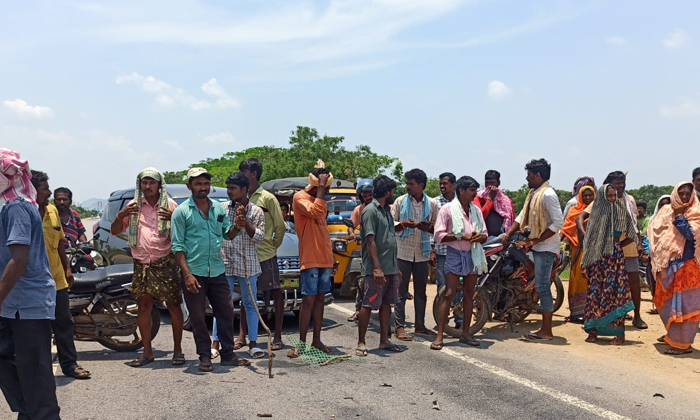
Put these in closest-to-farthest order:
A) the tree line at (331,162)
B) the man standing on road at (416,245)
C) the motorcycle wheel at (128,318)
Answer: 1. the motorcycle wheel at (128,318)
2. the man standing on road at (416,245)
3. the tree line at (331,162)

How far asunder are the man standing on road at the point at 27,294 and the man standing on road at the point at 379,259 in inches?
138

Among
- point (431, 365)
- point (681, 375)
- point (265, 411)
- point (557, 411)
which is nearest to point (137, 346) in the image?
point (265, 411)

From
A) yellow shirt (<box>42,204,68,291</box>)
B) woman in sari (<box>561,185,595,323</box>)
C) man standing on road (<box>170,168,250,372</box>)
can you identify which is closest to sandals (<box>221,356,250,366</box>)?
man standing on road (<box>170,168,250,372</box>)

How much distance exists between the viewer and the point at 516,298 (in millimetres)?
8273

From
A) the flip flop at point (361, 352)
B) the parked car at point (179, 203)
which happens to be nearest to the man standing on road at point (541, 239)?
the flip flop at point (361, 352)

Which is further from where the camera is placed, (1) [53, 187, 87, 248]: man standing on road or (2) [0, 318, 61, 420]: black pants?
(1) [53, 187, 87, 248]: man standing on road

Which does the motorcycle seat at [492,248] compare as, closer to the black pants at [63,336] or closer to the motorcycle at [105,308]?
the motorcycle at [105,308]

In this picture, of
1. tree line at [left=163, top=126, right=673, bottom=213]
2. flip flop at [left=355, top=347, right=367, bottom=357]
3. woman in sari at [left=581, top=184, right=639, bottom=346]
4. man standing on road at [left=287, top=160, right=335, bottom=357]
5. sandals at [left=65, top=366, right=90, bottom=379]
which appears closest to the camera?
sandals at [left=65, top=366, right=90, bottom=379]

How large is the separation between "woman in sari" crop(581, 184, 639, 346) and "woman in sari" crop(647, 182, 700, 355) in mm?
440

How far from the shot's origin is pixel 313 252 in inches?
263

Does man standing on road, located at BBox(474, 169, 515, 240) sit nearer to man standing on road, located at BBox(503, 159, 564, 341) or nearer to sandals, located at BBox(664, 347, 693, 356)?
man standing on road, located at BBox(503, 159, 564, 341)

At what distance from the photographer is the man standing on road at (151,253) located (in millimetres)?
6227

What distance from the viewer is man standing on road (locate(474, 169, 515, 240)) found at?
864 centimetres

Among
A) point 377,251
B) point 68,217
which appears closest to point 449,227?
point 377,251
